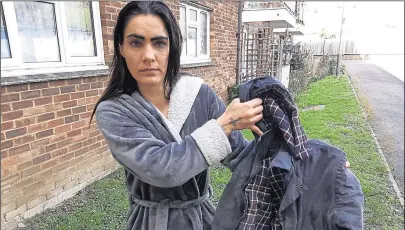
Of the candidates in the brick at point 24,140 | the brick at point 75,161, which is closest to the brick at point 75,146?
the brick at point 75,161

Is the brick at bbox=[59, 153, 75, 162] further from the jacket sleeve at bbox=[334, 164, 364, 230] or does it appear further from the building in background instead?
the building in background

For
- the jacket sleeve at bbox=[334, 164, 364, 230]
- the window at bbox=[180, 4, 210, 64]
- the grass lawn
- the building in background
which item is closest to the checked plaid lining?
the jacket sleeve at bbox=[334, 164, 364, 230]

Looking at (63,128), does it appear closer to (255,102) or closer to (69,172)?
(69,172)

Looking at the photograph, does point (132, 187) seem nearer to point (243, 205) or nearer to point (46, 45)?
point (243, 205)

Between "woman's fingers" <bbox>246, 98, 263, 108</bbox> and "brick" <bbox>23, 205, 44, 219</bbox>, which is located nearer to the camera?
"woman's fingers" <bbox>246, 98, 263, 108</bbox>

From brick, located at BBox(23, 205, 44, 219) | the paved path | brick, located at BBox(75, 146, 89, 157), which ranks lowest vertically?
the paved path

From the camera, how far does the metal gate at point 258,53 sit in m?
9.05

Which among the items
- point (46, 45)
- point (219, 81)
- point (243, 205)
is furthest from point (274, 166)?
point (219, 81)

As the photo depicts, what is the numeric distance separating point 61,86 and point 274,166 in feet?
9.00

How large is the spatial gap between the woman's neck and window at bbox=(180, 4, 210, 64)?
4.40 meters

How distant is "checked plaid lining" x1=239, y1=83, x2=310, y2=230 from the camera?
3.52ft

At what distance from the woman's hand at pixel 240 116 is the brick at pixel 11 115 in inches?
94.0

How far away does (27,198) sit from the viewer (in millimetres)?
2930

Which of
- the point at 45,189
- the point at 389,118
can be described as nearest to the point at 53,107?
the point at 45,189
